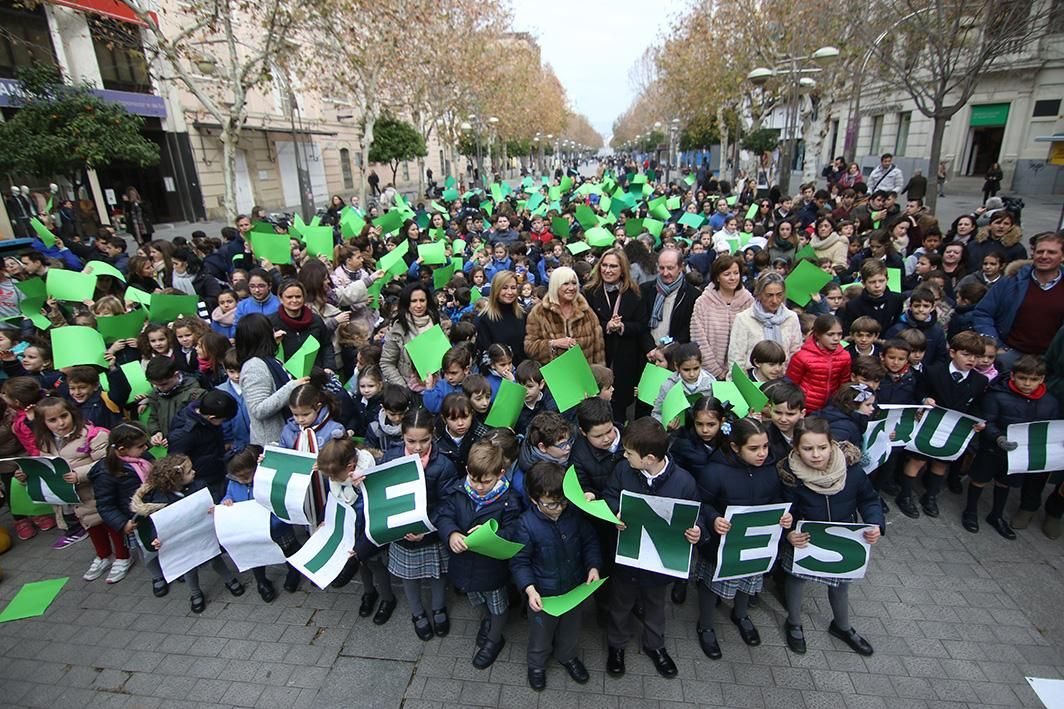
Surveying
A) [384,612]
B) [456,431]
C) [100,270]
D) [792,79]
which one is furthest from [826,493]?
[792,79]

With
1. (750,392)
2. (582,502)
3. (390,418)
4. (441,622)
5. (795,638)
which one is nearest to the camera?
(582,502)

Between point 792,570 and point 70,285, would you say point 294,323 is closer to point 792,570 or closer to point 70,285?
point 70,285

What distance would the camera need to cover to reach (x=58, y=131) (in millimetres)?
11695

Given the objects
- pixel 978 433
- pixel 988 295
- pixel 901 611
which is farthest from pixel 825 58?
pixel 901 611

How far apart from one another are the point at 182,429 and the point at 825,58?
14.7 m

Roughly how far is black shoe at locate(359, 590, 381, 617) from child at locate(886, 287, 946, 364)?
14.3ft

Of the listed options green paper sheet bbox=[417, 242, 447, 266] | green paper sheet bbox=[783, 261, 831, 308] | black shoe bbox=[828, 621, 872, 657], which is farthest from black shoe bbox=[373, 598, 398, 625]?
green paper sheet bbox=[417, 242, 447, 266]

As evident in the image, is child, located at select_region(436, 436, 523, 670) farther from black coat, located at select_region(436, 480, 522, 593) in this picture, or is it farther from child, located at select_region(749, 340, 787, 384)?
child, located at select_region(749, 340, 787, 384)

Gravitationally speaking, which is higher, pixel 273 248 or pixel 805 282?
pixel 273 248

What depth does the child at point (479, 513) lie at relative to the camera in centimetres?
299

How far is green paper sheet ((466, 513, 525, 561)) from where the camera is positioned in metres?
2.68

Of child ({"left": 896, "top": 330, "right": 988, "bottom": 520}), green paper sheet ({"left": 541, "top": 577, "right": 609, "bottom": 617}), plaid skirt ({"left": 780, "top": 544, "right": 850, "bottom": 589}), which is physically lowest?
plaid skirt ({"left": 780, "top": 544, "right": 850, "bottom": 589})

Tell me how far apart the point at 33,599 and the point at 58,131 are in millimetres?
11783

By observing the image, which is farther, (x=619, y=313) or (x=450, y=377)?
(x=619, y=313)
